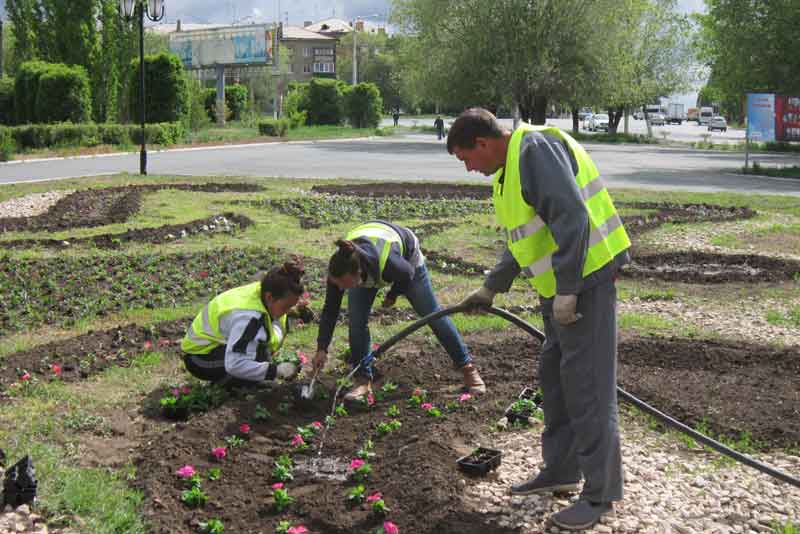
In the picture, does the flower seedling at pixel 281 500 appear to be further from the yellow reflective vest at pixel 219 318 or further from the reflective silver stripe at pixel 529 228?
the reflective silver stripe at pixel 529 228

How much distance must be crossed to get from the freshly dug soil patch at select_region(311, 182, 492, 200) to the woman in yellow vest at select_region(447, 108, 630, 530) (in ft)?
44.6

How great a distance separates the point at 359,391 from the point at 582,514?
2.32 meters

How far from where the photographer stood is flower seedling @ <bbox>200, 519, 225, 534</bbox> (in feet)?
13.5

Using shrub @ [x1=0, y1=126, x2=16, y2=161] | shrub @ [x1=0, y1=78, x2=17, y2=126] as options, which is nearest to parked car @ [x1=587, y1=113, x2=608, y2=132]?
shrub @ [x1=0, y1=78, x2=17, y2=126]

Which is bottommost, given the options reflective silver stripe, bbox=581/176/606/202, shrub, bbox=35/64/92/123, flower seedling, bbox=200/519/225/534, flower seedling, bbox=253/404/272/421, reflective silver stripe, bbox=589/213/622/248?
flower seedling, bbox=200/519/225/534

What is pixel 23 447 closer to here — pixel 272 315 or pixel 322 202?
pixel 272 315

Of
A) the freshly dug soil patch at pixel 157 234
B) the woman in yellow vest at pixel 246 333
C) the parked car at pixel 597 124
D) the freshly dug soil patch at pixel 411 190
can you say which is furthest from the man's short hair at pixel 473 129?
the parked car at pixel 597 124

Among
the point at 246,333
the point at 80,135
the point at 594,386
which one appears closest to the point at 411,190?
the point at 246,333

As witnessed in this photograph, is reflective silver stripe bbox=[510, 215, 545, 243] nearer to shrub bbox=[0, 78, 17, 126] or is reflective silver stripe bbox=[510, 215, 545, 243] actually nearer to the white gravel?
the white gravel

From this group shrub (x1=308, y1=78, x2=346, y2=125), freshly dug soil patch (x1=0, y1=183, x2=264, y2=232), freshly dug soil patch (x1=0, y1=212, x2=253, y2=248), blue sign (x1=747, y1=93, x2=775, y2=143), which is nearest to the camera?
freshly dug soil patch (x1=0, y1=212, x2=253, y2=248)

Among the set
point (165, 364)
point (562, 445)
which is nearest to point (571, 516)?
point (562, 445)

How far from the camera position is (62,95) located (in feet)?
109

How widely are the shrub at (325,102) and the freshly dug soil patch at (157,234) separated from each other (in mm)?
43711

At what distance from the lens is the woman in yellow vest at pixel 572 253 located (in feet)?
12.1
